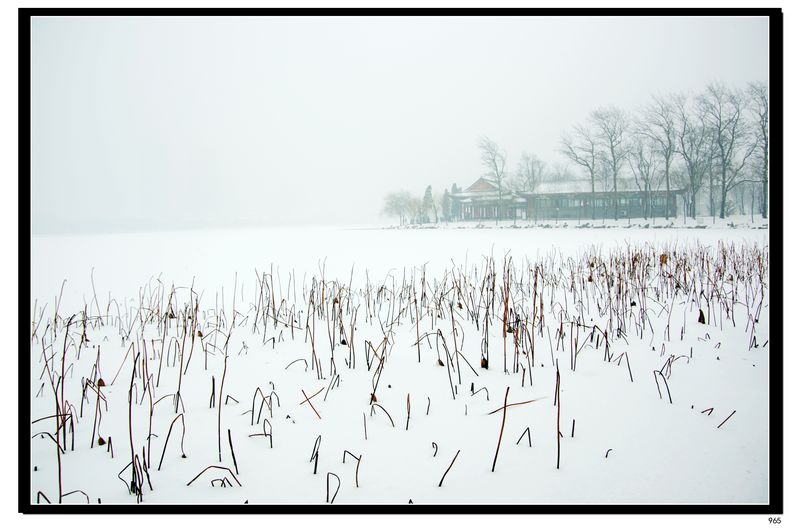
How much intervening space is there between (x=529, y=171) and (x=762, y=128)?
9.47 meters

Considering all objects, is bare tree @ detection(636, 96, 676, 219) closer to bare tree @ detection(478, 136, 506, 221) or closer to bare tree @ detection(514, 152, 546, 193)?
bare tree @ detection(478, 136, 506, 221)

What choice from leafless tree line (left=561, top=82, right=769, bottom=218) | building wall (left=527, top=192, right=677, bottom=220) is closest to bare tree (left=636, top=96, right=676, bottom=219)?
leafless tree line (left=561, top=82, right=769, bottom=218)

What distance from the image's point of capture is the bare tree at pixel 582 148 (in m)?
5.89

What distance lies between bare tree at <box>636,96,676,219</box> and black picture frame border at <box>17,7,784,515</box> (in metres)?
2.00

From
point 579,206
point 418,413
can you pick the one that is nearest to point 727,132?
point 418,413

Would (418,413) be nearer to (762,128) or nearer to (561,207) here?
(762,128)

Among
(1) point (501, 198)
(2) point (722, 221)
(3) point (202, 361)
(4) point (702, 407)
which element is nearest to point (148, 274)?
(3) point (202, 361)

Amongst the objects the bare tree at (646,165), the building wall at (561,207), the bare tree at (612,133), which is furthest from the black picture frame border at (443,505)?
the building wall at (561,207)

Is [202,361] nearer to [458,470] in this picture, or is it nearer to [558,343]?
[458,470]

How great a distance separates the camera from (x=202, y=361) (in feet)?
6.41

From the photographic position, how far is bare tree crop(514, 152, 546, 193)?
36.1 ft

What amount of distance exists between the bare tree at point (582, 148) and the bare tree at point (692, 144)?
1487mm

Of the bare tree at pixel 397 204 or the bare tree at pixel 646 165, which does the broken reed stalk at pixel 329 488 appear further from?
the bare tree at pixel 397 204

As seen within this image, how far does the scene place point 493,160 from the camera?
864cm
